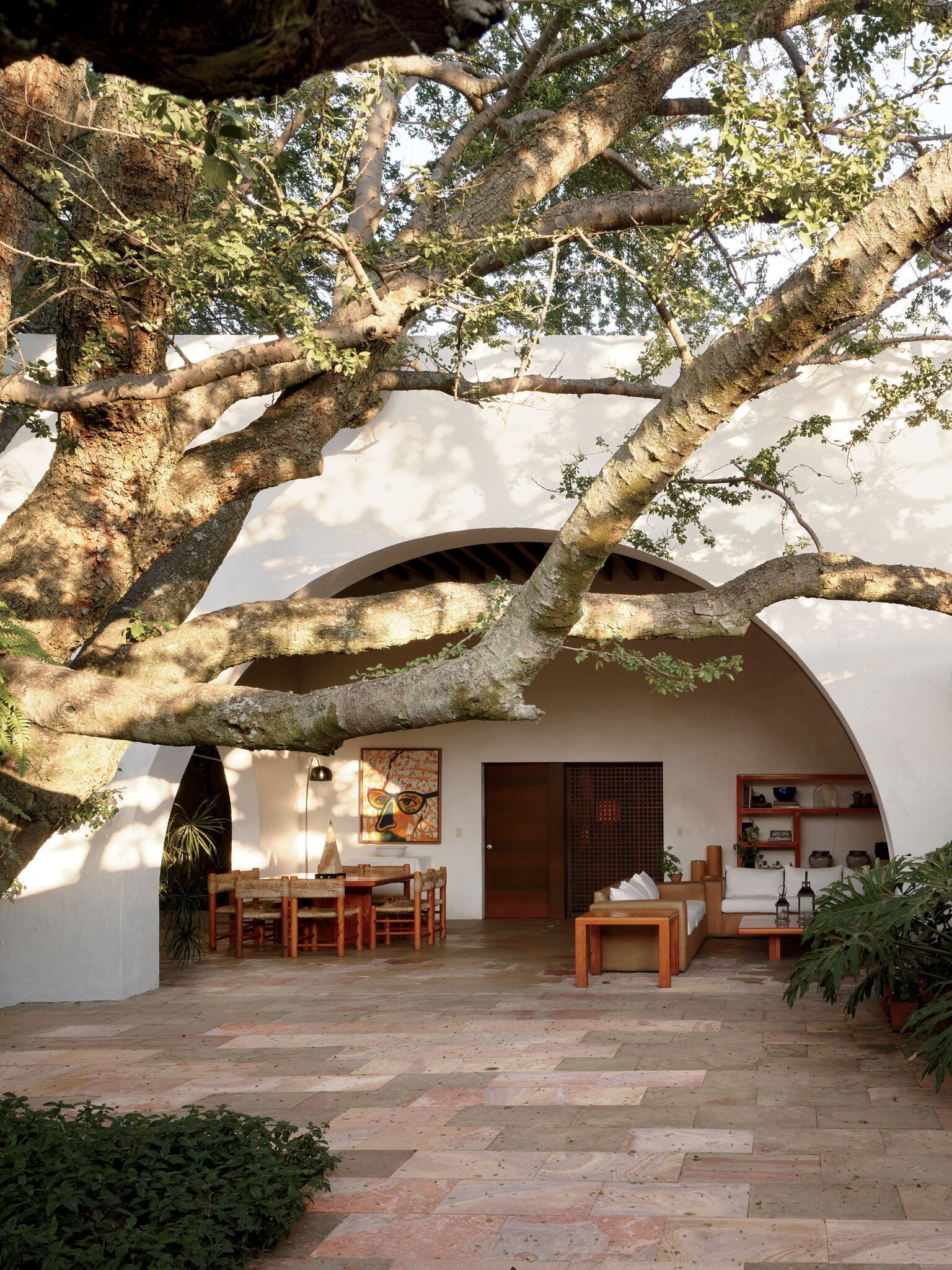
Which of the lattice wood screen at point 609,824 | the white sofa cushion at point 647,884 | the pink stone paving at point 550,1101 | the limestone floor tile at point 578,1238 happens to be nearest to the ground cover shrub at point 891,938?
the pink stone paving at point 550,1101

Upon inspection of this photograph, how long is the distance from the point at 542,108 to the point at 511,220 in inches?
87.4

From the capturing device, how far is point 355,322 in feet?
16.3

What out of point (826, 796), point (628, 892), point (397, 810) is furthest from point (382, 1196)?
point (397, 810)

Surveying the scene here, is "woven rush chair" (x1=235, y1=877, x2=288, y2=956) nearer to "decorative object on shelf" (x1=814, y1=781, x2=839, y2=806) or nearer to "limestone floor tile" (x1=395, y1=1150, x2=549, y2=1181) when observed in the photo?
"decorative object on shelf" (x1=814, y1=781, x2=839, y2=806)

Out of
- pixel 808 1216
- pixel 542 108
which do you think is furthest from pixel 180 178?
pixel 808 1216

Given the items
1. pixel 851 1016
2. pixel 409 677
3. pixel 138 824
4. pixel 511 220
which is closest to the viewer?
pixel 409 677

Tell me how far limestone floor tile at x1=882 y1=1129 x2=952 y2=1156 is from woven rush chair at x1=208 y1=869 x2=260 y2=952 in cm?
733

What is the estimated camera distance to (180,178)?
470 centimetres

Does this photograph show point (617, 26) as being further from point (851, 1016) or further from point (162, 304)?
point (851, 1016)

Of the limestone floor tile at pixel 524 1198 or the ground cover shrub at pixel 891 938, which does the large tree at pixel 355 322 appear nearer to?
the ground cover shrub at pixel 891 938

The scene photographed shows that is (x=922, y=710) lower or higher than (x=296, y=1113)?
higher

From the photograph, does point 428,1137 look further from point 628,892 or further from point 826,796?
point 826,796

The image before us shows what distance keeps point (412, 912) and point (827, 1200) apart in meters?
7.81

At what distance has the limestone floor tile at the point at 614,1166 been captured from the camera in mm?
4680
